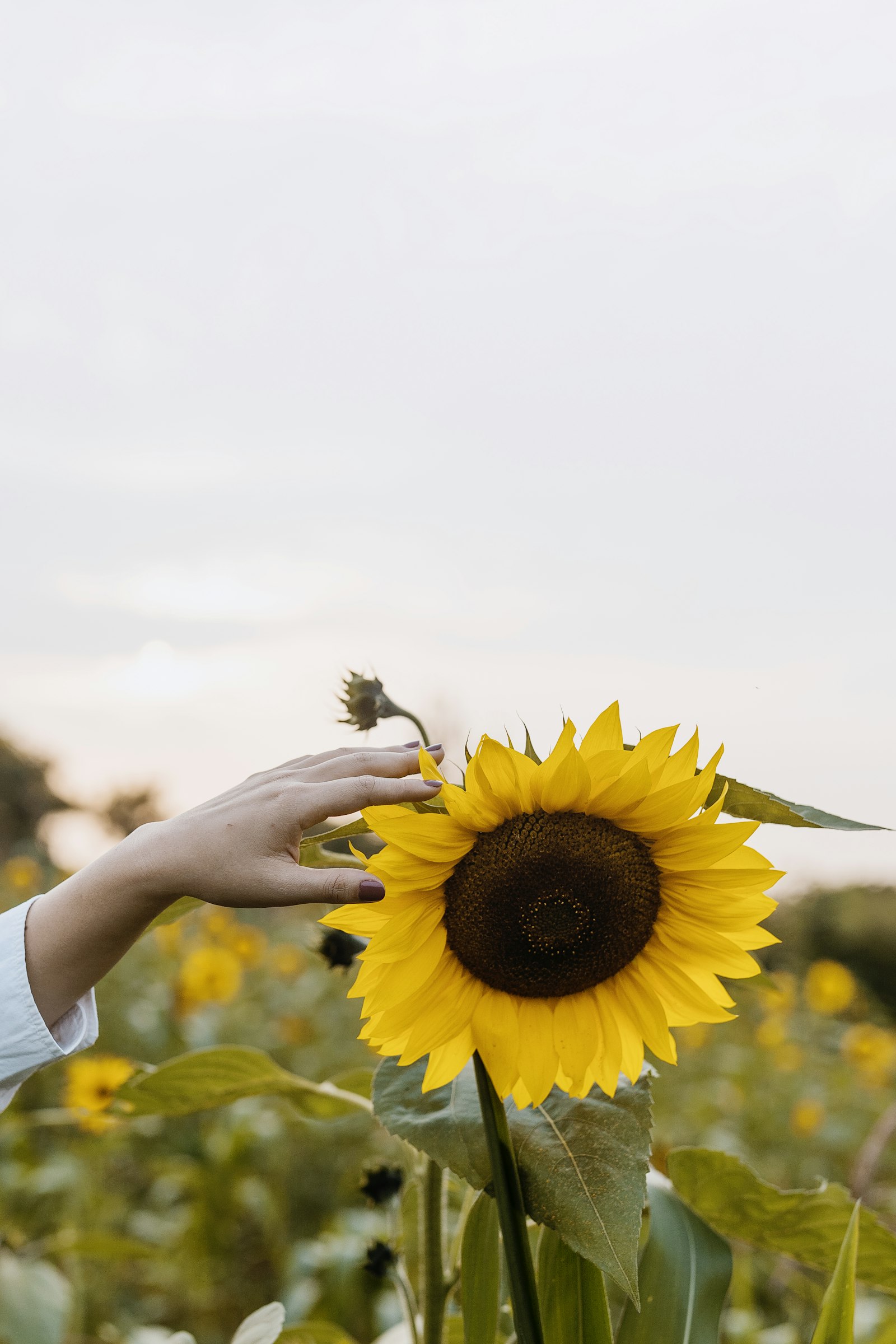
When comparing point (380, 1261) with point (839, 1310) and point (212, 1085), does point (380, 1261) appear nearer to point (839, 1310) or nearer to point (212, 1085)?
point (212, 1085)

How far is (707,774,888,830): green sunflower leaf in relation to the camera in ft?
1.64

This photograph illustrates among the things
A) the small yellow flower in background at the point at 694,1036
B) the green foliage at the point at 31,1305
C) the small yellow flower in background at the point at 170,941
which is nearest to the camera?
the green foliage at the point at 31,1305

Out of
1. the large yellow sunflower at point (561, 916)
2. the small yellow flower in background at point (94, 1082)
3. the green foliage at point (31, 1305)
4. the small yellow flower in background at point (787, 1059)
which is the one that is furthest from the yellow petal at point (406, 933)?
the small yellow flower in background at point (787, 1059)

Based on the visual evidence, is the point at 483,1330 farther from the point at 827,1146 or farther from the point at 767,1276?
the point at 827,1146

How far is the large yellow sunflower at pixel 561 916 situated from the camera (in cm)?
49

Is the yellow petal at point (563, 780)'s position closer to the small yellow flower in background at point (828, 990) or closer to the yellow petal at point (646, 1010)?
the yellow petal at point (646, 1010)

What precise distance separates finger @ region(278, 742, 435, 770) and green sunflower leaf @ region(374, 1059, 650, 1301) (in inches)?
7.3

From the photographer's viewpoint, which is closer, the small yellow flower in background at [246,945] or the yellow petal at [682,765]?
the yellow petal at [682,765]

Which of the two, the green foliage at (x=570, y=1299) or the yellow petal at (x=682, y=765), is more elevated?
the yellow petal at (x=682, y=765)

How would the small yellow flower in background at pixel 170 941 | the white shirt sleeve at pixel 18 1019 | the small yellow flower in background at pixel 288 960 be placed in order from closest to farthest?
the white shirt sleeve at pixel 18 1019 < the small yellow flower in background at pixel 170 941 < the small yellow flower in background at pixel 288 960

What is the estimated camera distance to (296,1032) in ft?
9.27

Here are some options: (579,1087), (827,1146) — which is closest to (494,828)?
(579,1087)

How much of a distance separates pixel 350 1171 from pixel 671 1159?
1583 millimetres

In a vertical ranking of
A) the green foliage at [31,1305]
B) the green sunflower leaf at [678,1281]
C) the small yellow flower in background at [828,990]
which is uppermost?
the green sunflower leaf at [678,1281]
